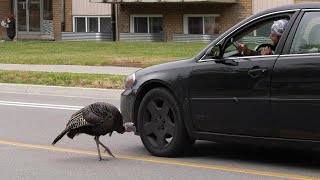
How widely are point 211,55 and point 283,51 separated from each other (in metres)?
0.87

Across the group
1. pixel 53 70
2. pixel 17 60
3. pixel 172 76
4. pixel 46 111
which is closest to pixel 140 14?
pixel 17 60

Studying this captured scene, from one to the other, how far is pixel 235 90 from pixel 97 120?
1525 mm

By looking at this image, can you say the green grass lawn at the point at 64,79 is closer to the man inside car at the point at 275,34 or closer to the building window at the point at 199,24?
the man inside car at the point at 275,34

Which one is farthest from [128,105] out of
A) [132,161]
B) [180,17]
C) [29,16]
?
[29,16]

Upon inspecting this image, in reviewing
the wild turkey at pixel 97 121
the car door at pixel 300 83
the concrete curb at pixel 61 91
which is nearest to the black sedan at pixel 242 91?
the car door at pixel 300 83

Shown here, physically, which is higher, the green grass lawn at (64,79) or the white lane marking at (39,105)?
the green grass lawn at (64,79)

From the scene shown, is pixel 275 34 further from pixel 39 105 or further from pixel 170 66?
pixel 39 105

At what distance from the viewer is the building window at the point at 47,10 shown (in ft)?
114

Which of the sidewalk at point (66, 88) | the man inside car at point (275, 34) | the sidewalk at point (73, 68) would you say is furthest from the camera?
the sidewalk at point (73, 68)

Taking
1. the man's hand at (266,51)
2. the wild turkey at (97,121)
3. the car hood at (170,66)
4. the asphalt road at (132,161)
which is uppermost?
the man's hand at (266,51)

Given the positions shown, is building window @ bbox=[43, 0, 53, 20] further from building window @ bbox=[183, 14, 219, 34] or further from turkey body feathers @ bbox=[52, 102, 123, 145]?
turkey body feathers @ bbox=[52, 102, 123, 145]

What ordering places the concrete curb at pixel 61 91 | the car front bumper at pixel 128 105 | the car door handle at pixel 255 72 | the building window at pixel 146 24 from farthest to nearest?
the building window at pixel 146 24
the concrete curb at pixel 61 91
the car front bumper at pixel 128 105
the car door handle at pixel 255 72

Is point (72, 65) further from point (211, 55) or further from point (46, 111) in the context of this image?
point (211, 55)

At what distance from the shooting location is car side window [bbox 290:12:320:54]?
690cm
